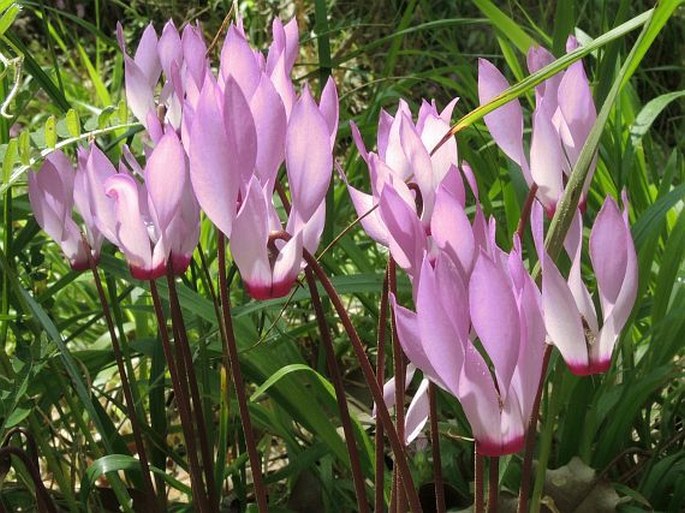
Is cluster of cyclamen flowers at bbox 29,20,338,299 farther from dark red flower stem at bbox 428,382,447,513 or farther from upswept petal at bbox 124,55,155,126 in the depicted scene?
dark red flower stem at bbox 428,382,447,513

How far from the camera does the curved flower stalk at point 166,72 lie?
0.92 meters

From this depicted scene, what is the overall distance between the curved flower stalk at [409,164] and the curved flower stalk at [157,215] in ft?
0.46

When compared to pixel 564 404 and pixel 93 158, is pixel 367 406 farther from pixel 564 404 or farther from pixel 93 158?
pixel 93 158

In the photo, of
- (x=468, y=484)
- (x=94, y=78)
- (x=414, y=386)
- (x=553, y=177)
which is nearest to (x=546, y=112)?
(x=553, y=177)

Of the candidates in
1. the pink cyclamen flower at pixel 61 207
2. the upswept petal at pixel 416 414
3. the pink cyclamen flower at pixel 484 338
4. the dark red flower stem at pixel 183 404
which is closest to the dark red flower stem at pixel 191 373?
the dark red flower stem at pixel 183 404

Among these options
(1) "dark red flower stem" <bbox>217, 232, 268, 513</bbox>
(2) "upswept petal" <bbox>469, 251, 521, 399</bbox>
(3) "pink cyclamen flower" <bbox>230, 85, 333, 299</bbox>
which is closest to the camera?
(2) "upswept petal" <bbox>469, 251, 521, 399</bbox>

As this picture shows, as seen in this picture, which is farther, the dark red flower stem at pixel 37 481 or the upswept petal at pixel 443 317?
the dark red flower stem at pixel 37 481

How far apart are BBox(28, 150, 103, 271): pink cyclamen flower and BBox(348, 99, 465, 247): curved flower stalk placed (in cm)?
29

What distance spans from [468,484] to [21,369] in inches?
22.2

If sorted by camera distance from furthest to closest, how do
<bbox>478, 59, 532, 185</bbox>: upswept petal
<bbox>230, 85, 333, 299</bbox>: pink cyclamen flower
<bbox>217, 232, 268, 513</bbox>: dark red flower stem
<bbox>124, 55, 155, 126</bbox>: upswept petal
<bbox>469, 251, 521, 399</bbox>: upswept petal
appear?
1. <bbox>124, 55, 155, 126</bbox>: upswept petal
2. <bbox>478, 59, 532, 185</bbox>: upswept petal
3. <bbox>217, 232, 268, 513</bbox>: dark red flower stem
4. <bbox>230, 85, 333, 299</bbox>: pink cyclamen flower
5. <bbox>469, 251, 521, 399</bbox>: upswept petal

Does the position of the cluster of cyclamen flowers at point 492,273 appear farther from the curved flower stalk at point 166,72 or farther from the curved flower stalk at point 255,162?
the curved flower stalk at point 166,72

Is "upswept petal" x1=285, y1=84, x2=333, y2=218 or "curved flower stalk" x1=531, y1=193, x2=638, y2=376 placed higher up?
"upswept petal" x1=285, y1=84, x2=333, y2=218

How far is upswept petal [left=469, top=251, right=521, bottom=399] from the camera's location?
66cm

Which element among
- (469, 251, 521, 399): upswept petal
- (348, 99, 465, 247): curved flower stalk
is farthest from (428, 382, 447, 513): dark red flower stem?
(469, 251, 521, 399): upswept petal
